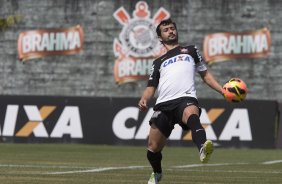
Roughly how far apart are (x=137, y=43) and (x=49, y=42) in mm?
3601

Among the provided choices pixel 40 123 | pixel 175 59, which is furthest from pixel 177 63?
pixel 40 123

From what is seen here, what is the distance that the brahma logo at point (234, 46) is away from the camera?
4150 cm

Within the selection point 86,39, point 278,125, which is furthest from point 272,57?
point 278,125

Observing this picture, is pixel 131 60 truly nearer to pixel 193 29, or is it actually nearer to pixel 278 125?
Result: pixel 193 29

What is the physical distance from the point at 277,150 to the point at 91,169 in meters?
12.5

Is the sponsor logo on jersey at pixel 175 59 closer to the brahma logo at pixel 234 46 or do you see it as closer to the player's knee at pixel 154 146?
the player's knee at pixel 154 146

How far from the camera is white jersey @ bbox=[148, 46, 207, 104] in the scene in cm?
1328

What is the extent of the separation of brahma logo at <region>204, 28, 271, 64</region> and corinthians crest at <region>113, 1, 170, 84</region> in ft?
6.42

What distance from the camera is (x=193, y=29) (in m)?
41.7

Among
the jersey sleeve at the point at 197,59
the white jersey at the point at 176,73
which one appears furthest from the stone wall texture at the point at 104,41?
the white jersey at the point at 176,73

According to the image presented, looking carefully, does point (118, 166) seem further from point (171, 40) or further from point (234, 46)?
point (234, 46)

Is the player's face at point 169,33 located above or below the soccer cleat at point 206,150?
above

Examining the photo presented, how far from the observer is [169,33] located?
13398 millimetres

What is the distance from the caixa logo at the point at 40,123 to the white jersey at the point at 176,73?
16.5 m
